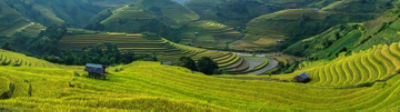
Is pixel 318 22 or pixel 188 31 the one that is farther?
pixel 188 31

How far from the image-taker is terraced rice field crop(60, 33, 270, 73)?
5983 cm

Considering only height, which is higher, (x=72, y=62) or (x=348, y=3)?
(x=348, y=3)

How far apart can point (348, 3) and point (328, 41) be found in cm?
5763

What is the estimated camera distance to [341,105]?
48.3ft

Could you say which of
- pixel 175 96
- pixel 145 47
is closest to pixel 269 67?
pixel 145 47

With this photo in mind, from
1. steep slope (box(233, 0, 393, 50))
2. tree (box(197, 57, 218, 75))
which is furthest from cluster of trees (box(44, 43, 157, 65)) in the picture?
steep slope (box(233, 0, 393, 50))

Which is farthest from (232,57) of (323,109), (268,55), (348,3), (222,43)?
(348,3)

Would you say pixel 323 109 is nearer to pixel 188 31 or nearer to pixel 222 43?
pixel 222 43

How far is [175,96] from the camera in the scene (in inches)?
549

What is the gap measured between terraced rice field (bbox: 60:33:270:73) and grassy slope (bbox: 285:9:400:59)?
1784 centimetres

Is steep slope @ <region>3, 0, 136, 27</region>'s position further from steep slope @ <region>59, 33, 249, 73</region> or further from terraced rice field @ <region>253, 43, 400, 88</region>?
terraced rice field @ <region>253, 43, 400, 88</region>

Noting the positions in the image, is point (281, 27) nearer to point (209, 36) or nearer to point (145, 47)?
point (209, 36)

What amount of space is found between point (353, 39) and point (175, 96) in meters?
51.5

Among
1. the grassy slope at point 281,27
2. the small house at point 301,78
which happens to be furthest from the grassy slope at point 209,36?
the small house at point 301,78
